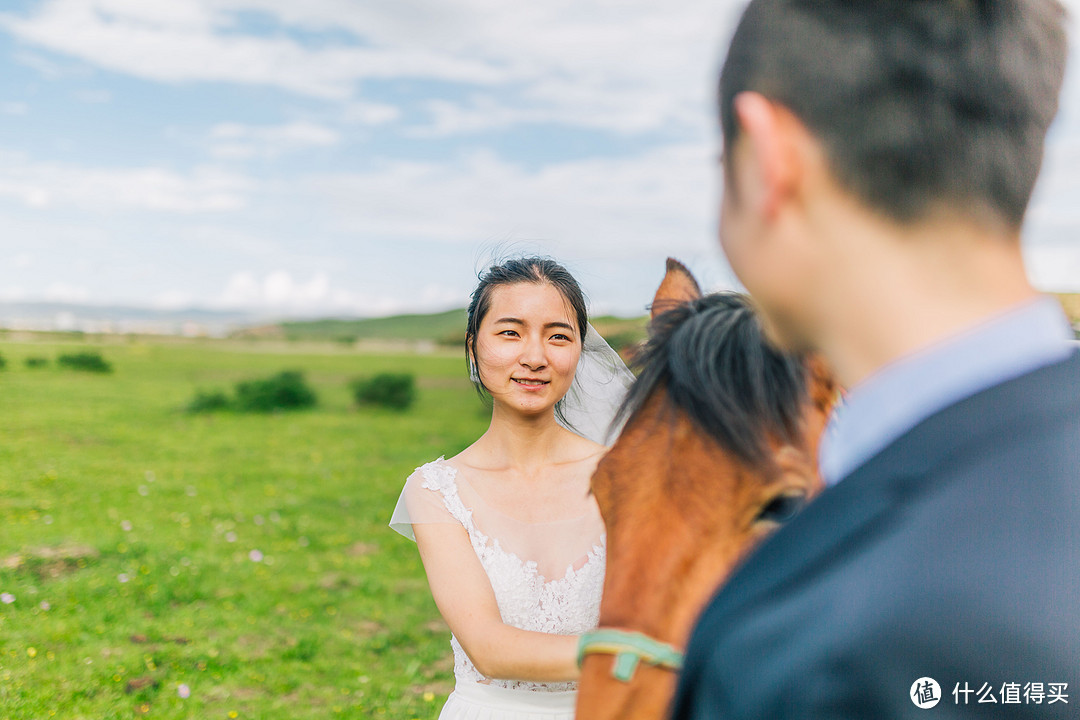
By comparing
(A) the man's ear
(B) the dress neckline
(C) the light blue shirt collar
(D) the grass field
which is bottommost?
(D) the grass field

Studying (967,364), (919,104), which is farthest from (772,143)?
(967,364)

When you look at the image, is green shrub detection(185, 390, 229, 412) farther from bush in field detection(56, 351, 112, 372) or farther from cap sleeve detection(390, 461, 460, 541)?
cap sleeve detection(390, 461, 460, 541)

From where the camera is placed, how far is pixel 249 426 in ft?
70.2

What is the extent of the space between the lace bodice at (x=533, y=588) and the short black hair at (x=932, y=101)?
219 centimetres

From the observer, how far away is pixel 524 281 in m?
3.04

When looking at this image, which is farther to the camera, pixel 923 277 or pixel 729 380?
pixel 729 380

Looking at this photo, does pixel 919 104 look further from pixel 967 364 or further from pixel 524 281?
pixel 524 281

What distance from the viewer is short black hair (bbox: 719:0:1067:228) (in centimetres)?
94

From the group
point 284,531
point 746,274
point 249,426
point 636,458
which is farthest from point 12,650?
point 249,426

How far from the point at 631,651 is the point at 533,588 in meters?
1.57

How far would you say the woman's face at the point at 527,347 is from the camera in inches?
116

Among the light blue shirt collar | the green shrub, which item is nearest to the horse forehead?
the light blue shirt collar

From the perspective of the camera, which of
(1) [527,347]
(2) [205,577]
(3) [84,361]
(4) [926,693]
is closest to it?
(4) [926,693]

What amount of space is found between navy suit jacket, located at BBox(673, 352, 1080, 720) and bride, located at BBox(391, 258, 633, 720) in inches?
72.6
